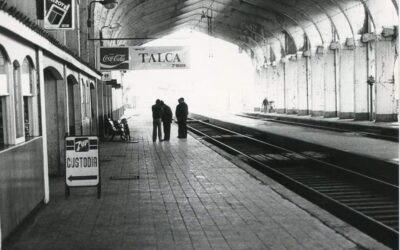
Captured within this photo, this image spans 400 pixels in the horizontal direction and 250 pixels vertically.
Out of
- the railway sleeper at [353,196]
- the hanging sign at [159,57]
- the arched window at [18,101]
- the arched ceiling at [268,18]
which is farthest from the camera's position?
the arched ceiling at [268,18]

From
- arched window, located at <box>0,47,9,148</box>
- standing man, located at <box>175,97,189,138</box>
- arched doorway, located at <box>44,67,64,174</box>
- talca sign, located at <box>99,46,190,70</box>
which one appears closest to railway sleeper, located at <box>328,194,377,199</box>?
arched doorway, located at <box>44,67,64,174</box>

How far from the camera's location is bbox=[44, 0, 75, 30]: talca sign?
9.66 metres

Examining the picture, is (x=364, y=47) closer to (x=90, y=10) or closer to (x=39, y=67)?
(x=90, y=10)

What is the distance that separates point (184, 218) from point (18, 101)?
2.52 meters

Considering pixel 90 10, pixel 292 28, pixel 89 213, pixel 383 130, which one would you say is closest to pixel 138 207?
pixel 89 213

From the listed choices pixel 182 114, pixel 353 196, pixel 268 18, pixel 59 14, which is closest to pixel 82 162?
pixel 59 14

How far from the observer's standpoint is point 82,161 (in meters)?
8.66

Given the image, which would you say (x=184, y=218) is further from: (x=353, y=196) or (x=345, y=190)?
(x=345, y=190)

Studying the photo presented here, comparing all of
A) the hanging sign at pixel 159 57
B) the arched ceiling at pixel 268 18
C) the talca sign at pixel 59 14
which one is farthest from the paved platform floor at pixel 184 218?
the arched ceiling at pixel 268 18

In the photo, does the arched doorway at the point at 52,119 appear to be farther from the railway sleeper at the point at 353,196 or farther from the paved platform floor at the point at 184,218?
the railway sleeper at the point at 353,196

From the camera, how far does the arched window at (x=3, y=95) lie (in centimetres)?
629

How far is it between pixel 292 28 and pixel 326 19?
5.72m

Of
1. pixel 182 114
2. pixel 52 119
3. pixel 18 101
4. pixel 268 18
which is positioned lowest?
pixel 182 114

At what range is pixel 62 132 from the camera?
11.5m
